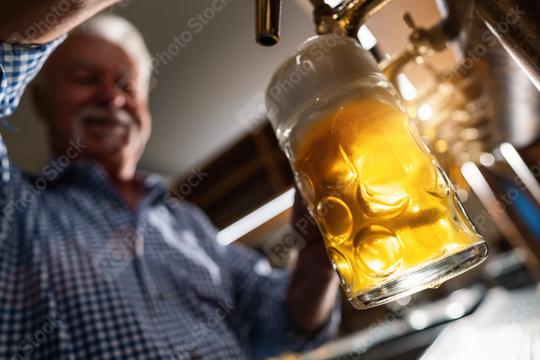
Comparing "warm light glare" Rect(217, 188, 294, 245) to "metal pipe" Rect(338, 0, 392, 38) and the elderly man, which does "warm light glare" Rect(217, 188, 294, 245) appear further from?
"metal pipe" Rect(338, 0, 392, 38)

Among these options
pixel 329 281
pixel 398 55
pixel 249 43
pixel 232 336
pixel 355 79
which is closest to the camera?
pixel 355 79

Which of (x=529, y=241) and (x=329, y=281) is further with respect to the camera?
(x=529, y=241)

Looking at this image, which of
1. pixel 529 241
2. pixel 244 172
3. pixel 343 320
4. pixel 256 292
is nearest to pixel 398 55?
pixel 529 241

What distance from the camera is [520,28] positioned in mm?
361

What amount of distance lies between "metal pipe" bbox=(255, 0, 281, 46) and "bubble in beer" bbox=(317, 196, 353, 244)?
0.67ft

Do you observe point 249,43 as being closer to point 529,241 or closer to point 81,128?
point 81,128

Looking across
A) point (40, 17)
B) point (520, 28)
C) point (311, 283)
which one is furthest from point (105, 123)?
point (520, 28)

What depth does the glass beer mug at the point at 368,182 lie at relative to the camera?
44cm

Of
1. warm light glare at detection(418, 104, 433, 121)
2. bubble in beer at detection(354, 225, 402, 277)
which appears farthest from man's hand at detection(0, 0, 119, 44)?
warm light glare at detection(418, 104, 433, 121)

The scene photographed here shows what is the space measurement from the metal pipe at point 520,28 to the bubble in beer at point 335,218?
0.23 meters

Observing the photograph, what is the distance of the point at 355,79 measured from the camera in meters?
0.48

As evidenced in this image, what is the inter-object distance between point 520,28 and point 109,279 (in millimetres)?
1168

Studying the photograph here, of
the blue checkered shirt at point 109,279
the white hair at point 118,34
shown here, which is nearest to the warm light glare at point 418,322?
the blue checkered shirt at point 109,279

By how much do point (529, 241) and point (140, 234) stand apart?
1404 millimetres
